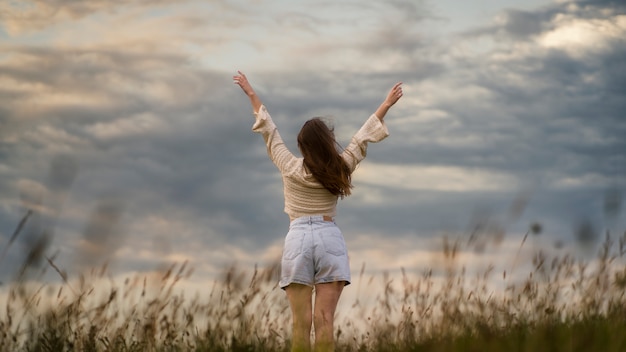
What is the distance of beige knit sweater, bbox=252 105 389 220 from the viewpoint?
681 cm

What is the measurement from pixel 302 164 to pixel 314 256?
34.2 inches

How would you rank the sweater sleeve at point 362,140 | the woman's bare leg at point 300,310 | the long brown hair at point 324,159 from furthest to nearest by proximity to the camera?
the sweater sleeve at point 362,140, the long brown hair at point 324,159, the woman's bare leg at point 300,310

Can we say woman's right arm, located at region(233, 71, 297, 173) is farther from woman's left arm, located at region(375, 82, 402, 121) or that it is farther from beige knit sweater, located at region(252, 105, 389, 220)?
woman's left arm, located at region(375, 82, 402, 121)

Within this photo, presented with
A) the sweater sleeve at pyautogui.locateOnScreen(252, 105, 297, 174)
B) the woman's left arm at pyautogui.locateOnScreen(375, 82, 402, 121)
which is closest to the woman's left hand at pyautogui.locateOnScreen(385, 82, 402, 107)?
the woman's left arm at pyautogui.locateOnScreen(375, 82, 402, 121)

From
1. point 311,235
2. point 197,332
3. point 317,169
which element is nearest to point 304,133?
point 317,169

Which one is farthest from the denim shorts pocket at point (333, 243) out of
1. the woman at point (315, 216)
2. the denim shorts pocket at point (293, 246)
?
the denim shorts pocket at point (293, 246)

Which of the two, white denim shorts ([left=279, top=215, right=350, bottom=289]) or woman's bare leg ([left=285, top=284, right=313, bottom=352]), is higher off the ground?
white denim shorts ([left=279, top=215, right=350, bottom=289])

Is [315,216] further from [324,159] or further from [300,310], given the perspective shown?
[300,310]

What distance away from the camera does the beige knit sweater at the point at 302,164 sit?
22.4 feet

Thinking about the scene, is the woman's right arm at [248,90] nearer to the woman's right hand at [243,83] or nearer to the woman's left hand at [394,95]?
the woman's right hand at [243,83]

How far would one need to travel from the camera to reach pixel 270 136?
7.17m

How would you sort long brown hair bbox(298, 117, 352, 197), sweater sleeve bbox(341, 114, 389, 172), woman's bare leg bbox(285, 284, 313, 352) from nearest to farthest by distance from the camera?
1. woman's bare leg bbox(285, 284, 313, 352)
2. long brown hair bbox(298, 117, 352, 197)
3. sweater sleeve bbox(341, 114, 389, 172)

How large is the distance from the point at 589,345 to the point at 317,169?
2.69 meters

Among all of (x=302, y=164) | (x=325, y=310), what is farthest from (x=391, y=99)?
(x=325, y=310)
